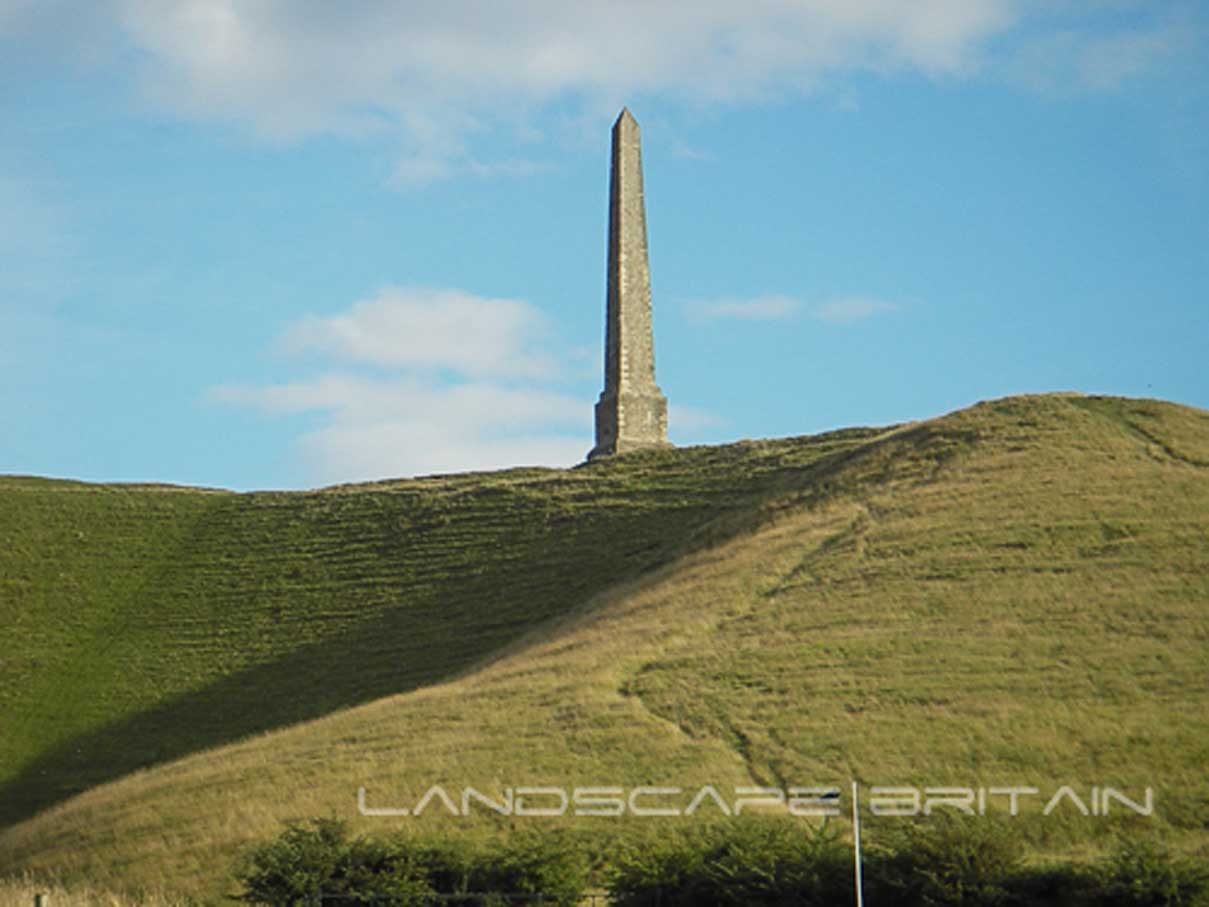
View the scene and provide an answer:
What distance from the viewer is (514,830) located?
89.9 feet

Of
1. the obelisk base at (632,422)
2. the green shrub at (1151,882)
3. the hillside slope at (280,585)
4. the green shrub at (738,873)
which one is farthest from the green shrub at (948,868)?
the obelisk base at (632,422)

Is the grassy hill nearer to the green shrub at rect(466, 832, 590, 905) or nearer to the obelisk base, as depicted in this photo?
the obelisk base

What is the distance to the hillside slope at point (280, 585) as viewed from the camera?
46281 mm

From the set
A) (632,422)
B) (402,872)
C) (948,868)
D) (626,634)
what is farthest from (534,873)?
(632,422)

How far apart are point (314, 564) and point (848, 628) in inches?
1152

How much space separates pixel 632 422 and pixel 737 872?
49.6 meters

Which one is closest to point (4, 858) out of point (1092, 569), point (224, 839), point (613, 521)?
point (224, 839)

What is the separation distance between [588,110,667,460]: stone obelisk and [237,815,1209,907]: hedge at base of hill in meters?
46.3

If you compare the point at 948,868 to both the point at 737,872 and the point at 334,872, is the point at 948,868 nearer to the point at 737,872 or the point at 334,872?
the point at 737,872

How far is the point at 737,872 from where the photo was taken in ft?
65.7

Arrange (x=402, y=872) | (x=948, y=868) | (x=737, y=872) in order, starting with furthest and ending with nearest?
(x=402, y=872), (x=737, y=872), (x=948, y=868)

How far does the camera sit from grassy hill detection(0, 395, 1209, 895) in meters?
29.8

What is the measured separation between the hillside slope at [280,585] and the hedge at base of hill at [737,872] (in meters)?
21.6

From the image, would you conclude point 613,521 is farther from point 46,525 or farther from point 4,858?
point 4,858
